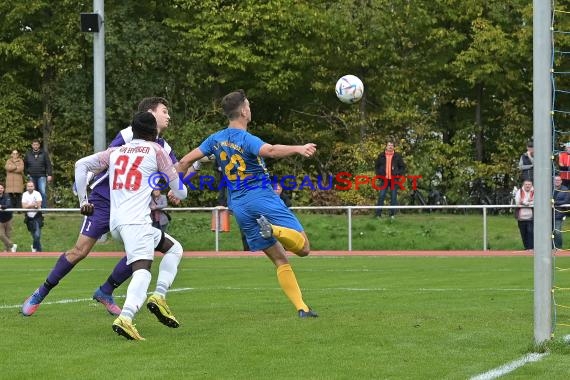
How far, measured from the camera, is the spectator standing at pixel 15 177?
28.9 meters

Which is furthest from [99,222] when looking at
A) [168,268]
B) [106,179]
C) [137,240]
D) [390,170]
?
[390,170]

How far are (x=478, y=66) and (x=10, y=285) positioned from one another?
24.6m

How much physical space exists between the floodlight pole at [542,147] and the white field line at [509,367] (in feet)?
1.40

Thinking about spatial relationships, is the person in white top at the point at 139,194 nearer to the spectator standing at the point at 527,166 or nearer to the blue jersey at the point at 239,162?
the blue jersey at the point at 239,162

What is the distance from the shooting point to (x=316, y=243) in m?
26.2

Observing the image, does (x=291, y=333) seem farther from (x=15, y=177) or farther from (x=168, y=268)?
(x=15, y=177)

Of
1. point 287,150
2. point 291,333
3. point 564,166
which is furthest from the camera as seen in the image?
point 564,166

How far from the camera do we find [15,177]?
29188 millimetres

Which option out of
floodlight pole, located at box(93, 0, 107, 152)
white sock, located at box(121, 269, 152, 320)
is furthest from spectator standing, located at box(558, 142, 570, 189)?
white sock, located at box(121, 269, 152, 320)

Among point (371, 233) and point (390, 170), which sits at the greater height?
point (390, 170)

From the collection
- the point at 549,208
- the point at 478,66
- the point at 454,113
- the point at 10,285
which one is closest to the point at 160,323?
the point at 549,208

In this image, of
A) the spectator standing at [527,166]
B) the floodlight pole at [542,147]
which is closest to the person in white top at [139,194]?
the floodlight pole at [542,147]

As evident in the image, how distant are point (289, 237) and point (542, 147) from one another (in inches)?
123

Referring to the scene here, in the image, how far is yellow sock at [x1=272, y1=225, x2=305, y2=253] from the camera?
10820mm
